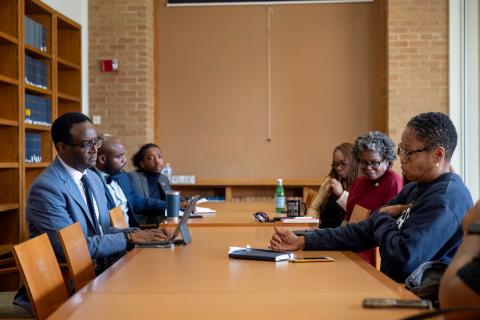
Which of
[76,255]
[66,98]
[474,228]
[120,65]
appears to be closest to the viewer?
[474,228]

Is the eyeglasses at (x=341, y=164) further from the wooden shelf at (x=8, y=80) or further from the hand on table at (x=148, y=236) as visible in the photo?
the wooden shelf at (x=8, y=80)

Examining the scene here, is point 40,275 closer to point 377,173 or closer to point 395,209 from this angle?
point 395,209

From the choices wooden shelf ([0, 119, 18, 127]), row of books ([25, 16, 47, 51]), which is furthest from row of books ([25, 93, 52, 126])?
row of books ([25, 16, 47, 51])

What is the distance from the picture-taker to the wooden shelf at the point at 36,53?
6441 mm

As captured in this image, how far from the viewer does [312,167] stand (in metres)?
8.67

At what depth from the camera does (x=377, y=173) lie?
4504 mm

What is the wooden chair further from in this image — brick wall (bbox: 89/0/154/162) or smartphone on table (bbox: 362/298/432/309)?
brick wall (bbox: 89/0/154/162)

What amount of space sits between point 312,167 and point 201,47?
83.8 inches

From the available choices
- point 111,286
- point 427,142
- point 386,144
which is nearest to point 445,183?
point 427,142

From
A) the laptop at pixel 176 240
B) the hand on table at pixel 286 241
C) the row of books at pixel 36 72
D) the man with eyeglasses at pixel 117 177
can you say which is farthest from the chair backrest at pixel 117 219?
the row of books at pixel 36 72

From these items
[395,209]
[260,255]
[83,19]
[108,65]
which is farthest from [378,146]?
[83,19]

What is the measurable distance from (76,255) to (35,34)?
422 centimetres

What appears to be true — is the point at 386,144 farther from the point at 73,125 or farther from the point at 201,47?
the point at 201,47

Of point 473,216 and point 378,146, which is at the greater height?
point 378,146
